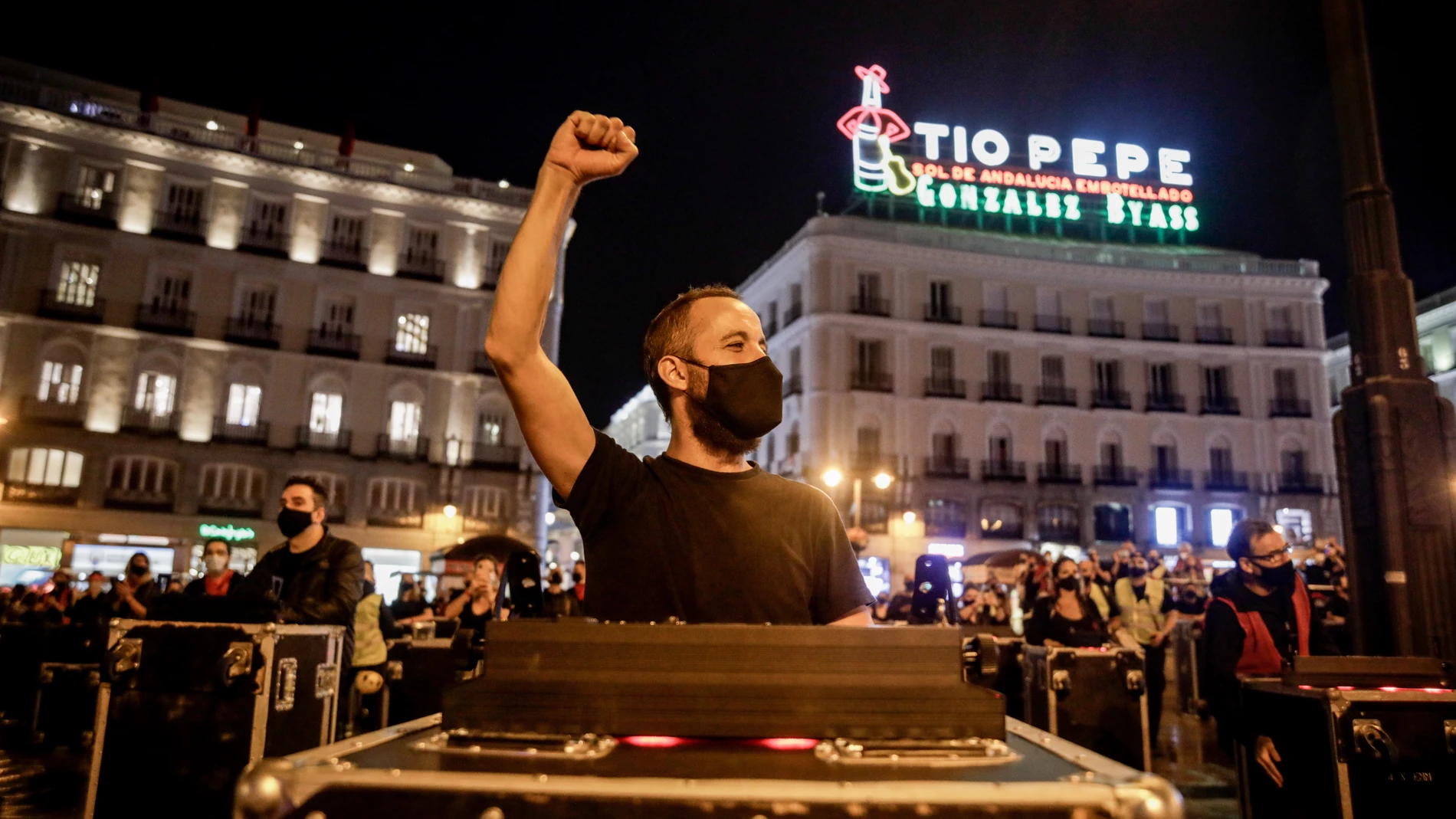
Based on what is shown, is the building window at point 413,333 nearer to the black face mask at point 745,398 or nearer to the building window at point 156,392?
the building window at point 156,392

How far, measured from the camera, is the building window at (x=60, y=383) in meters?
28.8

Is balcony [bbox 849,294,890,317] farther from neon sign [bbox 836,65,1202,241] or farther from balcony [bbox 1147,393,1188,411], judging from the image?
balcony [bbox 1147,393,1188,411]

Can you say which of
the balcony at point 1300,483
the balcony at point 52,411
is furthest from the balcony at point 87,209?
the balcony at point 1300,483

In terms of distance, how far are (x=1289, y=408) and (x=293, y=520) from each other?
144 feet

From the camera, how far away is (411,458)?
32625mm

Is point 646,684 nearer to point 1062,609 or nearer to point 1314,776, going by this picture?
point 1314,776

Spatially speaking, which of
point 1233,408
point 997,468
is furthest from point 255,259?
point 1233,408

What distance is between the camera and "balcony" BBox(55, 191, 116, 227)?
2955cm

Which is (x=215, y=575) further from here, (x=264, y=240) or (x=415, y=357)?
(x=264, y=240)

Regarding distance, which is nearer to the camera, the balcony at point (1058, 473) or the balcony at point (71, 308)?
the balcony at point (71, 308)

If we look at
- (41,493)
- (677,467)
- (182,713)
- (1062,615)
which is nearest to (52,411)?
(41,493)

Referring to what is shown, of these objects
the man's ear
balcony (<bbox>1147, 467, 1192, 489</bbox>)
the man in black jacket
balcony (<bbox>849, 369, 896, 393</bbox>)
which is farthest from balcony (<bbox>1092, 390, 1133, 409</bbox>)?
the man's ear

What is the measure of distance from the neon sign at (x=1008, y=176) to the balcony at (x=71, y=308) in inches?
1117

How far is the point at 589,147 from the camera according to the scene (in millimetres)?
1764
